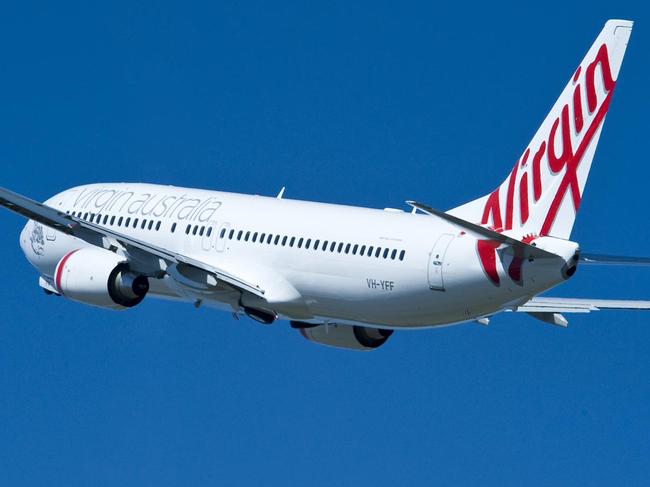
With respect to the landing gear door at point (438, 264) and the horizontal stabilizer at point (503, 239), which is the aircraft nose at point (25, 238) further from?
the horizontal stabilizer at point (503, 239)

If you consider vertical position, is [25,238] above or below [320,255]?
above

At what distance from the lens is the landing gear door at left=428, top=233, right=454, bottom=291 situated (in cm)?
6278

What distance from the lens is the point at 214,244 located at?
2736 inches

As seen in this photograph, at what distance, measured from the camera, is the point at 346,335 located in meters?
71.0

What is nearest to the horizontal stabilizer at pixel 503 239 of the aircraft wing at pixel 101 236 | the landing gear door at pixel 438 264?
the landing gear door at pixel 438 264

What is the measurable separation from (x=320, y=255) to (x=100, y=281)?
7.72 m

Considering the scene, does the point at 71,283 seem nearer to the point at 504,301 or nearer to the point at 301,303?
the point at 301,303

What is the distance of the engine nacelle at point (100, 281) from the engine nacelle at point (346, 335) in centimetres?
613

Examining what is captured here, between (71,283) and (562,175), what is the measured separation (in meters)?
17.7

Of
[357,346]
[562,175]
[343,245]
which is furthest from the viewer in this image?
[357,346]

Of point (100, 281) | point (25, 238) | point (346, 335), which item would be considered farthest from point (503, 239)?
point (25, 238)

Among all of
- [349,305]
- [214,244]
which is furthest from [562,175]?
[214,244]

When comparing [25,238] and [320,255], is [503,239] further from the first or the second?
[25,238]

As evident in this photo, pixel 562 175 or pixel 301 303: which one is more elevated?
pixel 562 175
